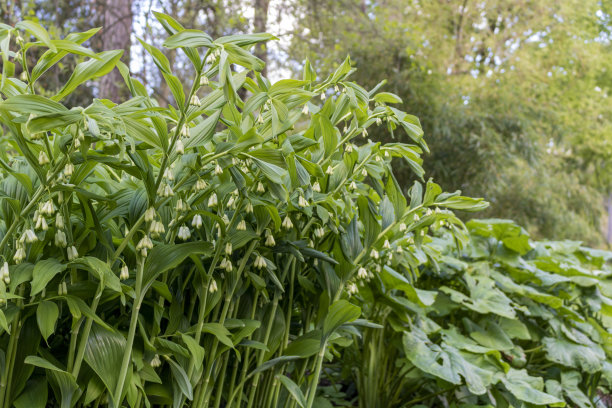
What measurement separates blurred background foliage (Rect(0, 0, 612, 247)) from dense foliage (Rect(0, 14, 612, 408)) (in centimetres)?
472

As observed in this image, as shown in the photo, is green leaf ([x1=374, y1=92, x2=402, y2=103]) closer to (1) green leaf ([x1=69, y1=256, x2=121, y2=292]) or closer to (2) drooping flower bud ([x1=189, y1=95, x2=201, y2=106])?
(2) drooping flower bud ([x1=189, y1=95, x2=201, y2=106])

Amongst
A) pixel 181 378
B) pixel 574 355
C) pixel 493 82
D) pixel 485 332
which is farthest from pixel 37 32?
pixel 493 82

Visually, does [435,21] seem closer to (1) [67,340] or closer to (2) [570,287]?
(2) [570,287]

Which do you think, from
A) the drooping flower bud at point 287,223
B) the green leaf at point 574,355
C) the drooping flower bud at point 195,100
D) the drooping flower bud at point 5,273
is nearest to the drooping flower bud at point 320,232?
the drooping flower bud at point 287,223

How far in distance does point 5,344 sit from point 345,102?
107 cm

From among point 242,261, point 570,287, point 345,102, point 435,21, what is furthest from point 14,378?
point 435,21

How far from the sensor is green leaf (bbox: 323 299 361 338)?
142 centimetres

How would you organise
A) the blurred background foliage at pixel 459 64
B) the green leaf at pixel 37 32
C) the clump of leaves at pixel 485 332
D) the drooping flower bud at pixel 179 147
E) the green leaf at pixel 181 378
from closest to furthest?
the green leaf at pixel 37 32 → the drooping flower bud at pixel 179 147 → the green leaf at pixel 181 378 → the clump of leaves at pixel 485 332 → the blurred background foliage at pixel 459 64

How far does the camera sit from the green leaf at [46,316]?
1.04 meters

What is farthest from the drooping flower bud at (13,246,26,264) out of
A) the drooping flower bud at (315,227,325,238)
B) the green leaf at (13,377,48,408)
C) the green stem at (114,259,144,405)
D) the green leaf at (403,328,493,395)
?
the green leaf at (403,328,493,395)

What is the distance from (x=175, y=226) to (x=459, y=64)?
36.9ft

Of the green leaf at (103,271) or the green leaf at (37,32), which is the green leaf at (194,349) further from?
the green leaf at (37,32)

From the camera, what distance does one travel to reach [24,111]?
3.05 ft

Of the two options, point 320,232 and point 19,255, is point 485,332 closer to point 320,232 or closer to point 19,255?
point 320,232
